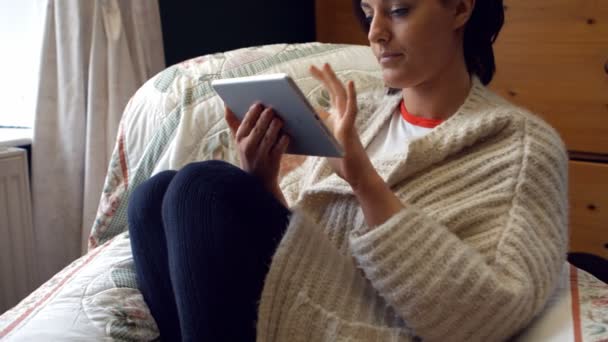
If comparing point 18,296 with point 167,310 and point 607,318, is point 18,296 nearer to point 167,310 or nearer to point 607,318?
point 167,310

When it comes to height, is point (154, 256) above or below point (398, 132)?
below

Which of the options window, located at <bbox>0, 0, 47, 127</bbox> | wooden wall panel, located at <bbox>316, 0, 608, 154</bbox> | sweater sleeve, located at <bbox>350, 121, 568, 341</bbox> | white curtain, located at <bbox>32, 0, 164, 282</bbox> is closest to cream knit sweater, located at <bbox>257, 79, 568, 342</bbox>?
sweater sleeve, located at <bbox>350, 121, 568, 341</bbox>

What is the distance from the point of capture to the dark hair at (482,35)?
0.85 meters

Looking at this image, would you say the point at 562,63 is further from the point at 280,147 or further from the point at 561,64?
the point at 280,147

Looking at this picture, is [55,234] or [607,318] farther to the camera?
[55,234]

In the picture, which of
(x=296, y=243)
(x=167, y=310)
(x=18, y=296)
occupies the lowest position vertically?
(x=18, y=296)

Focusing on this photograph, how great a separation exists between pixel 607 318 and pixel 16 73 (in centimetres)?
144

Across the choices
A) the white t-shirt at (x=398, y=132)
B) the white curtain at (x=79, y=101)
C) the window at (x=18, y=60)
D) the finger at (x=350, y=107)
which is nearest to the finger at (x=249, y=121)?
the finger at (x=350, y=107)

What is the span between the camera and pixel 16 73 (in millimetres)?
1505

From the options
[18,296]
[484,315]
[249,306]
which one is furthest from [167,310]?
[18,296]

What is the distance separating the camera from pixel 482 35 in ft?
2.81

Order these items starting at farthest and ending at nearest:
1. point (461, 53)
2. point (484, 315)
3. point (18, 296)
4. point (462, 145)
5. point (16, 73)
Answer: point (16, 73) < point (18, 296) < point (461, 53) < point (462, 145) < point (484, 315)

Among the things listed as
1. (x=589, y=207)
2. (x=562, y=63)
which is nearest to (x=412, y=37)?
(x=562, y=63)

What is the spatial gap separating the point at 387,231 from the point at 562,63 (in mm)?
934
